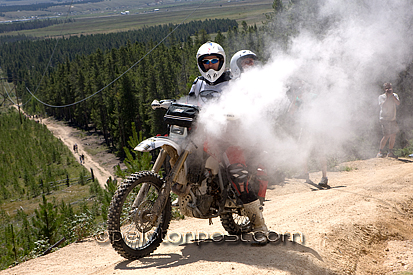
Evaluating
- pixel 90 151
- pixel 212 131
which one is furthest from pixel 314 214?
pixel 90 151

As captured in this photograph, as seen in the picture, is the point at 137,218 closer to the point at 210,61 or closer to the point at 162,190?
the point at 162,190

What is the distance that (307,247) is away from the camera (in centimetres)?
611

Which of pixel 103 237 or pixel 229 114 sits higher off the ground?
pixel 229 114

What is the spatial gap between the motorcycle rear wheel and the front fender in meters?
1.69

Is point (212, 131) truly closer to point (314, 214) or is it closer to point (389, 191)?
point (314, 214)

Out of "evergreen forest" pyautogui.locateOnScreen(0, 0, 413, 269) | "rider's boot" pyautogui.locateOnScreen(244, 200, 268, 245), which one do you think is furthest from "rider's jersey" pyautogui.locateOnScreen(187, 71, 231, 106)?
"evergreen forest" pyautogui.locateOnScreen(0, 0, 413, 269)

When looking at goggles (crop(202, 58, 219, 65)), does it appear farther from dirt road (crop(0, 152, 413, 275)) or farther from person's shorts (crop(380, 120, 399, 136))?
person's shorts (crop(380, 120, 399, 136))

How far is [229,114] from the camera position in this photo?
18.5 ft

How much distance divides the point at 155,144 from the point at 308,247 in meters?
2.82

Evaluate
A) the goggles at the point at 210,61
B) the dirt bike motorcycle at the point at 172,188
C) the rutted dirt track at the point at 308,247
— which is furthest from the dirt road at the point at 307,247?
the goggles at the point at 210,61

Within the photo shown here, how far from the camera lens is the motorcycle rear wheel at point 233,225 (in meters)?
6.98

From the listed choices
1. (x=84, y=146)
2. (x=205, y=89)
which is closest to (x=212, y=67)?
(x=205, y=89)

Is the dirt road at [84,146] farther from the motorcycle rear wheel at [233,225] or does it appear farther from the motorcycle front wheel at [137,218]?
the motorcycle front wheel at [137,218]

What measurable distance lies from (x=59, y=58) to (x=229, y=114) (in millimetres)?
210220
